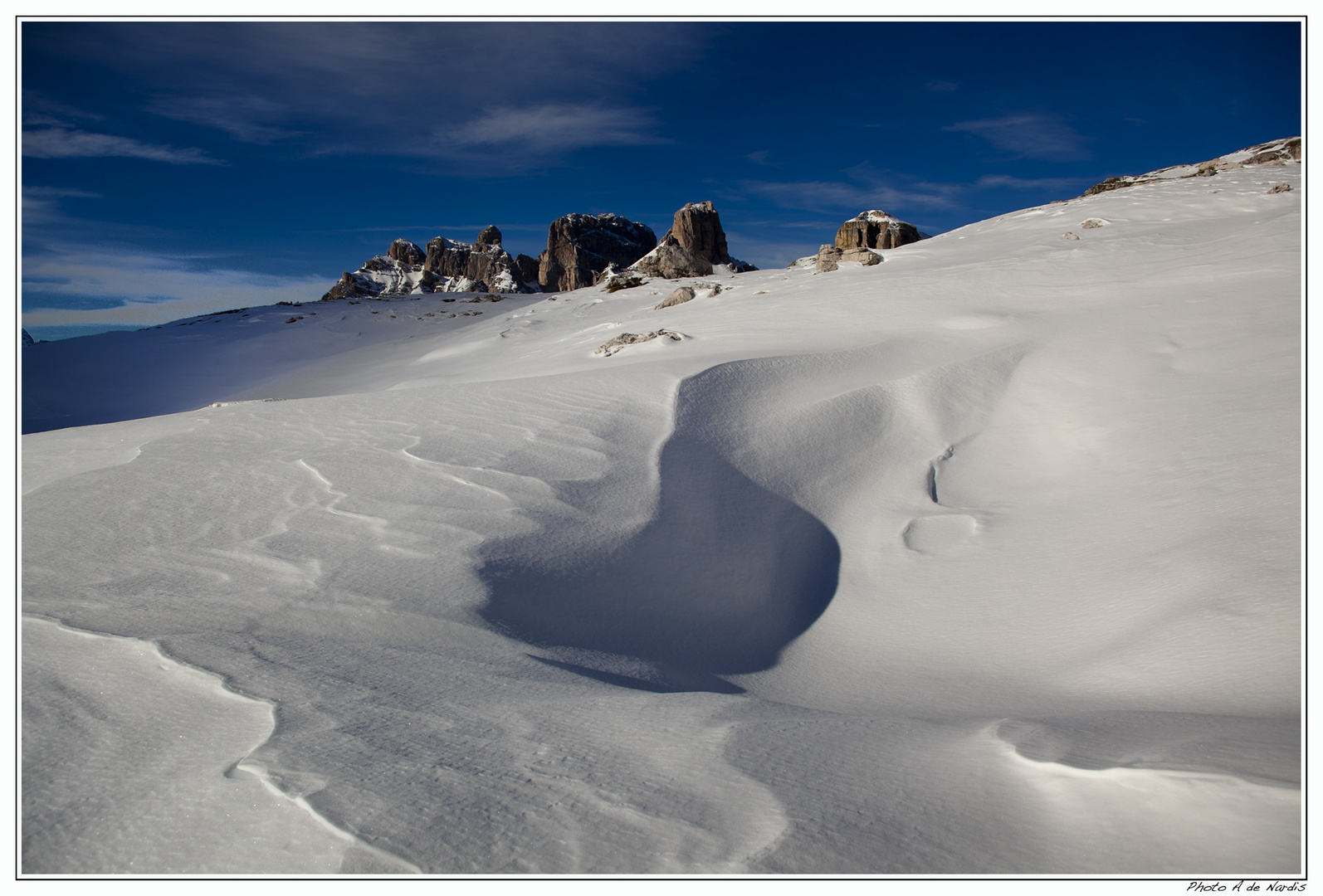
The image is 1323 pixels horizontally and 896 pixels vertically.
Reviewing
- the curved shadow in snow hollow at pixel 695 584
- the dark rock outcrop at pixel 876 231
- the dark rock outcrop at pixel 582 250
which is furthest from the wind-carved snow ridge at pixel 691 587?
the dark rock outcrop at pixel 582 250

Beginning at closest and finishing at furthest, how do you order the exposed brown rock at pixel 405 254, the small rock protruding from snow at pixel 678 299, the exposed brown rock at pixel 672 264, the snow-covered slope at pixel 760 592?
the snow-covered slope at pixel 760 592, the small rock protruding from snow at pixel 678 299, the exposed brown rock at pixel 672 264, the exposed brown rock at pixel 405 254

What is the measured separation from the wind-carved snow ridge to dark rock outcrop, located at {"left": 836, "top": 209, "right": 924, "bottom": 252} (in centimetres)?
1833

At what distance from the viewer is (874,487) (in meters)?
4.57

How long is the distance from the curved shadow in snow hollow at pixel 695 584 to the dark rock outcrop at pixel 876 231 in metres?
18.3

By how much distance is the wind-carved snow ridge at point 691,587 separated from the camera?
291cm

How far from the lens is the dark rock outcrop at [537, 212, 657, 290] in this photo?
194 feet

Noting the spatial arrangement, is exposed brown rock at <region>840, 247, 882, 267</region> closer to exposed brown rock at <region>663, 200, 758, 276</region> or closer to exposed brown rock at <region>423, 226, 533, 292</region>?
exposed brown rock at <region>663, 200, 758, 276</region>

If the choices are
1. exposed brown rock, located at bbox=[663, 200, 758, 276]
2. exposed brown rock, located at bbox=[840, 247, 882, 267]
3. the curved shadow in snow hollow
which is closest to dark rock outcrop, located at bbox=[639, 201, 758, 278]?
exposed brown rock, located at bbox=[663, 200, 758, 276]

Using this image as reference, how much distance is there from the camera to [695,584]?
3.47 meters

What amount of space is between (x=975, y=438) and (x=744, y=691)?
323cm

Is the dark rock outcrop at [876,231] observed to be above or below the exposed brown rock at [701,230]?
below

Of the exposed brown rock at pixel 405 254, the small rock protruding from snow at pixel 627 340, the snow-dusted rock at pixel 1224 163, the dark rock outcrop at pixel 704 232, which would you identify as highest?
the exposed brown rock at pixel 405 254

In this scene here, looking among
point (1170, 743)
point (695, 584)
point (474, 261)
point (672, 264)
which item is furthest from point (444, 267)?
point (1170, 743)

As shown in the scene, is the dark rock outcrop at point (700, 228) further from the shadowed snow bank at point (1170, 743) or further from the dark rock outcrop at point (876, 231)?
the shadowed snow bank at point (1170, 743)
